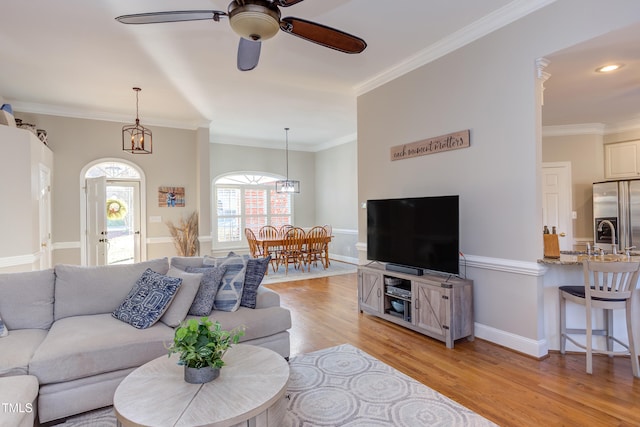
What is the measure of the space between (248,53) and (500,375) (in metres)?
3.15

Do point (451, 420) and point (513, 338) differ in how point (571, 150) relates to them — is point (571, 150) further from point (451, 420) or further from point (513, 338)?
point (451, 420)

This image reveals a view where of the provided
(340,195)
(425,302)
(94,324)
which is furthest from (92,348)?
(340,195)

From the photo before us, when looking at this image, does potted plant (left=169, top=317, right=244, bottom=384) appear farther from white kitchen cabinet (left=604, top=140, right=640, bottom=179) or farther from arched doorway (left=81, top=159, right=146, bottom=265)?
white kitchen cabinet (left=604, top=140, right=640, bottom=179)

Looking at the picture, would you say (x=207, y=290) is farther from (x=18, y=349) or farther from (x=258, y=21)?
(x=258, y=21)

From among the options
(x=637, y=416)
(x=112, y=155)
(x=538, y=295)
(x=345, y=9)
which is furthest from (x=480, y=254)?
(x=112, y=155)

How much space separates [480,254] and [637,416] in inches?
62.7

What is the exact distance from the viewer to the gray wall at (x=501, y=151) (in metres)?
2.81

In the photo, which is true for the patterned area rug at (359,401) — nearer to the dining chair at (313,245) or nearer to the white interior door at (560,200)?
the dining chair at (313,245)

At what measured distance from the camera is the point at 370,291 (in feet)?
13.4

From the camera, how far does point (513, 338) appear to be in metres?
3.06

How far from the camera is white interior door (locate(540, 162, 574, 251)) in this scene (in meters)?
5.94

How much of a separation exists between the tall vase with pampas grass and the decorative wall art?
343mm

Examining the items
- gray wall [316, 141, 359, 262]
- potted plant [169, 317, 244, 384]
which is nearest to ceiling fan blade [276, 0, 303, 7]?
potted plant [169, 317, 244, 384]

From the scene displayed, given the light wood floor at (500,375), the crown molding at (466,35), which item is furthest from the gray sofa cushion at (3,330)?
the crown molding at (466,35)
